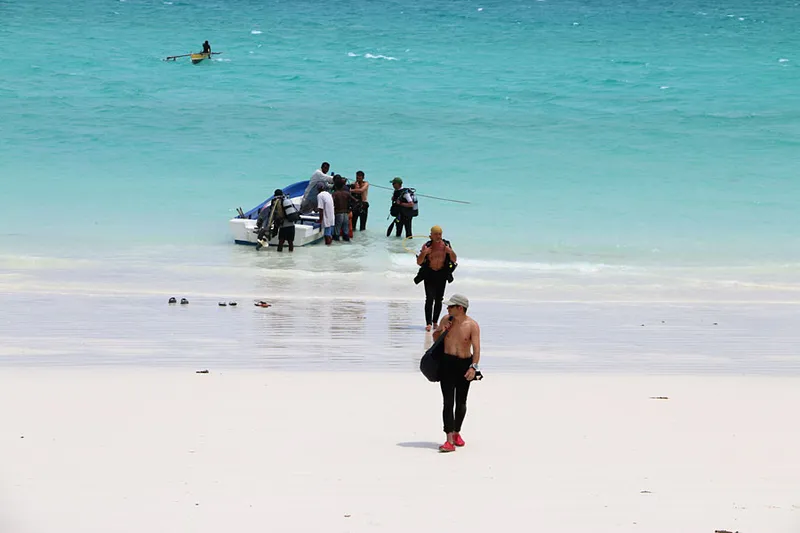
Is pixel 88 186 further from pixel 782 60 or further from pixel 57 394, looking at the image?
pixel 782 60

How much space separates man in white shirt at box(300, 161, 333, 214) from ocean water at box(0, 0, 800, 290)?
4.59ft

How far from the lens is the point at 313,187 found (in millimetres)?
23031

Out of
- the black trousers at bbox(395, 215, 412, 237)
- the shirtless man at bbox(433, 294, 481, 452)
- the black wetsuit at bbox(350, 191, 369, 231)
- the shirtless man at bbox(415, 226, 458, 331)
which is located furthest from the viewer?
the black wetsuit at bbox(350, 191, 369, 231)

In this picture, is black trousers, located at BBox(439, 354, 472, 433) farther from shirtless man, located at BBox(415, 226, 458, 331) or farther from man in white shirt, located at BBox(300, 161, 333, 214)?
man in white shirt, located at BBox(300, 161, 333, 214)

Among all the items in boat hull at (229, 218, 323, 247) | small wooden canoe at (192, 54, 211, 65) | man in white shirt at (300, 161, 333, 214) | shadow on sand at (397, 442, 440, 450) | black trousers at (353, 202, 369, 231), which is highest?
small wooden canoe at (192, 54, 211, 65)

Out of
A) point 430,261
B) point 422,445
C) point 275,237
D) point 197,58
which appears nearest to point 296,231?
point 275,237

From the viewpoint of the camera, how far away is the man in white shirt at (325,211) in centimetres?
2227

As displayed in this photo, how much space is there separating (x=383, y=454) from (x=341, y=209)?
14.1m

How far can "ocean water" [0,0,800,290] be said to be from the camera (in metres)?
23.5

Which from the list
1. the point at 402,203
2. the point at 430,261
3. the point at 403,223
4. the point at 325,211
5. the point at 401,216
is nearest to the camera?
the point at 430,261

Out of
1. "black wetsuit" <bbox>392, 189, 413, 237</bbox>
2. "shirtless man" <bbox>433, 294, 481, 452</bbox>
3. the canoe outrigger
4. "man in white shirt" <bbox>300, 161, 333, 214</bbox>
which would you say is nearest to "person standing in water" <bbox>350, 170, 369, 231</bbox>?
"man in white shirt" <bbox>300, 161, 333, 214</bbox>

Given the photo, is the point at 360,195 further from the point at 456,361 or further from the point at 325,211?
the point at 456,361

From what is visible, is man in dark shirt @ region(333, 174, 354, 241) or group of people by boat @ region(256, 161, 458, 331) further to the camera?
man in dark shirt @ region(333, 174, 354, 241)

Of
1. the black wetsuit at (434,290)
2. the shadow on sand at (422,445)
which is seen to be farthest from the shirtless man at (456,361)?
the black wetsuit at (434,290)
